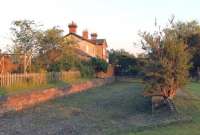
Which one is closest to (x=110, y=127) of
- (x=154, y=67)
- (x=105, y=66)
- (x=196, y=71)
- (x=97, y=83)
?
(x=154, y=67)

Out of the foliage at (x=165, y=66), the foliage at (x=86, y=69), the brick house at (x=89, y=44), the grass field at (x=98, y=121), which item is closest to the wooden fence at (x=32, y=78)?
the grass field at (x=98, y=121)

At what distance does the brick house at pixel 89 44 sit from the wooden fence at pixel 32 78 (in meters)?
25.8

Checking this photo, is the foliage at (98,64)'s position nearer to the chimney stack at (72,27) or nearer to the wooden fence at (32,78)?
the wooden fence at (32,78)

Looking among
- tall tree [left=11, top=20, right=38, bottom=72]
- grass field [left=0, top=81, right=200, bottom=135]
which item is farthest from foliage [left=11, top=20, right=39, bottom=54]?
grass field [left=0, top=81, right=200, bottom=135]

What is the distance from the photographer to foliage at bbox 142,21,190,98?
74.5 feet

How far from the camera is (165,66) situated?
22.5 metres

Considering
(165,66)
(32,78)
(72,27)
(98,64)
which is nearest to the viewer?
(165,66)

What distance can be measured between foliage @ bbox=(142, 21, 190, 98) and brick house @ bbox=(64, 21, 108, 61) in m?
43.2

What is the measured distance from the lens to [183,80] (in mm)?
23312

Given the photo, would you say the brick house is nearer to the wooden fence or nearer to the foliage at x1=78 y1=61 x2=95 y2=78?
the foliage at x1=78 y1=61 x2=95 y2=78

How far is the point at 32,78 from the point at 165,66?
1202 cm

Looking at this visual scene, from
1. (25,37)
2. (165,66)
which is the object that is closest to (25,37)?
(25,37)

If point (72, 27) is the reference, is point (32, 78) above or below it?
below

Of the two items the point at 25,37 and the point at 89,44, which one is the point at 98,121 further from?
the point at 89,44
